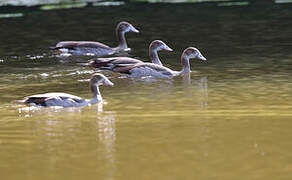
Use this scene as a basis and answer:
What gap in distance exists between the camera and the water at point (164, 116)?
29.3 ft

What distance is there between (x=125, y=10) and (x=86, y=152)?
19.3 meters

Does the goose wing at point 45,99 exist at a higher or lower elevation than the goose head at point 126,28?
lower

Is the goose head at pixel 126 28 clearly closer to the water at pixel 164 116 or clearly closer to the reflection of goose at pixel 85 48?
the water at pixel 164 116

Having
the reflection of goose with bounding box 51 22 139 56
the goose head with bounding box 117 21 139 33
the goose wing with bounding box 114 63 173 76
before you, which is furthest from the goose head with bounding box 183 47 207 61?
the goose head with bounding box 117 21 139 33

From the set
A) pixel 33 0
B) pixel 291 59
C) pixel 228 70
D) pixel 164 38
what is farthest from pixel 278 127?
pixel 33 0

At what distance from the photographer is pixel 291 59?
56.7ft

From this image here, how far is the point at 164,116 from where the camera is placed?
11.6m

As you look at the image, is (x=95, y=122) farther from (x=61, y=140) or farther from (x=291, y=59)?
(x=291, y=59)

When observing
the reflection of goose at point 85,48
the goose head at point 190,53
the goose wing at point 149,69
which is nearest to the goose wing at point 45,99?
the goose wing at point 149,69

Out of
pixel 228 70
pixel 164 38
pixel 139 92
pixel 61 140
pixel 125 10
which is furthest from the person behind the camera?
pixel 125 10

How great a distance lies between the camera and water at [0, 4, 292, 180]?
893cm

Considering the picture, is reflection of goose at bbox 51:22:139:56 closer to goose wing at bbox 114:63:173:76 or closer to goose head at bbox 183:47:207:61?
goose head at bbox 183:47:207:61

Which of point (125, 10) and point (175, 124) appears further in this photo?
point (125, 10)

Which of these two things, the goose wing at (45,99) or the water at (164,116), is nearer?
the water at (164,116)
